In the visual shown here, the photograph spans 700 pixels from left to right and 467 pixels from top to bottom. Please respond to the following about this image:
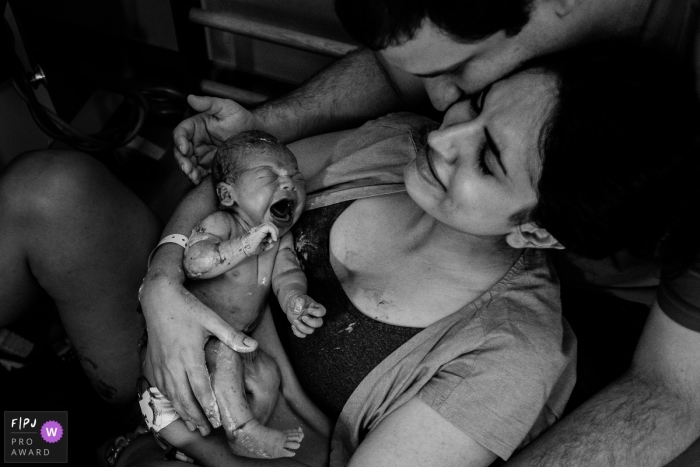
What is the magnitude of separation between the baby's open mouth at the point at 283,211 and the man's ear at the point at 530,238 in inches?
18.8

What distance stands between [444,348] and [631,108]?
22.4 inches

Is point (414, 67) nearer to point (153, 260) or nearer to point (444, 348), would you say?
point (444, 348)

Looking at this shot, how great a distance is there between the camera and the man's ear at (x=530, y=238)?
123cm

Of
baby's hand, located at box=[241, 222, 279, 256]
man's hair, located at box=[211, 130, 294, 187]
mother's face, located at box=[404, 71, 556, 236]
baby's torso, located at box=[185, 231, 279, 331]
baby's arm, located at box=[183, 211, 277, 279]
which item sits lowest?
baby's torso, located at box=[185, 231, 279, 331]

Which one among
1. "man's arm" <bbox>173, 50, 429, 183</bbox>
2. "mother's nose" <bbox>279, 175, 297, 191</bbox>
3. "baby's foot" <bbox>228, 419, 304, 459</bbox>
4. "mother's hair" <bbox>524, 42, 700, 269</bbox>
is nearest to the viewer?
"mother's hair" <bbox>524, 42, 700, 269</bbox>

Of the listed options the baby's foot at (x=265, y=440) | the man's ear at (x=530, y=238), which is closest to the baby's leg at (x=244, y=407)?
the baby's foot at (x=265, y=440)

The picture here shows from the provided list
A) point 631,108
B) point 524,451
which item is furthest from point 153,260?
point 631,108

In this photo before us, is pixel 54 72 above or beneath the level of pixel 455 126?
beneath

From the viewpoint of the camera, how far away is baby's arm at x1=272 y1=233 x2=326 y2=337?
4.23 ft

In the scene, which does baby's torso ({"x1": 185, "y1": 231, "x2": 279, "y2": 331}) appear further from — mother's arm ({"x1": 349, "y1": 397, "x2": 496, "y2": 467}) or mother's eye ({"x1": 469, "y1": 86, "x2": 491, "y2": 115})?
mother's eye ({"x1": 469, "y1": 86, "x2": 491, "y2": 115})

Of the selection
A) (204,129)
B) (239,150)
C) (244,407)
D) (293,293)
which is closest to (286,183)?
(239,150)

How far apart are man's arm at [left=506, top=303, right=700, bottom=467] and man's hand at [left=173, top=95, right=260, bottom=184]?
1.02 meters

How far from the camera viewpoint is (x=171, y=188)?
2.11 metres

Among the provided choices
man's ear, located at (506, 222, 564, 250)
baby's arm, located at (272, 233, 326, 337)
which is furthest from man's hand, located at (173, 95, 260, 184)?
man's ear, located at (506, 222, 564, 250)
